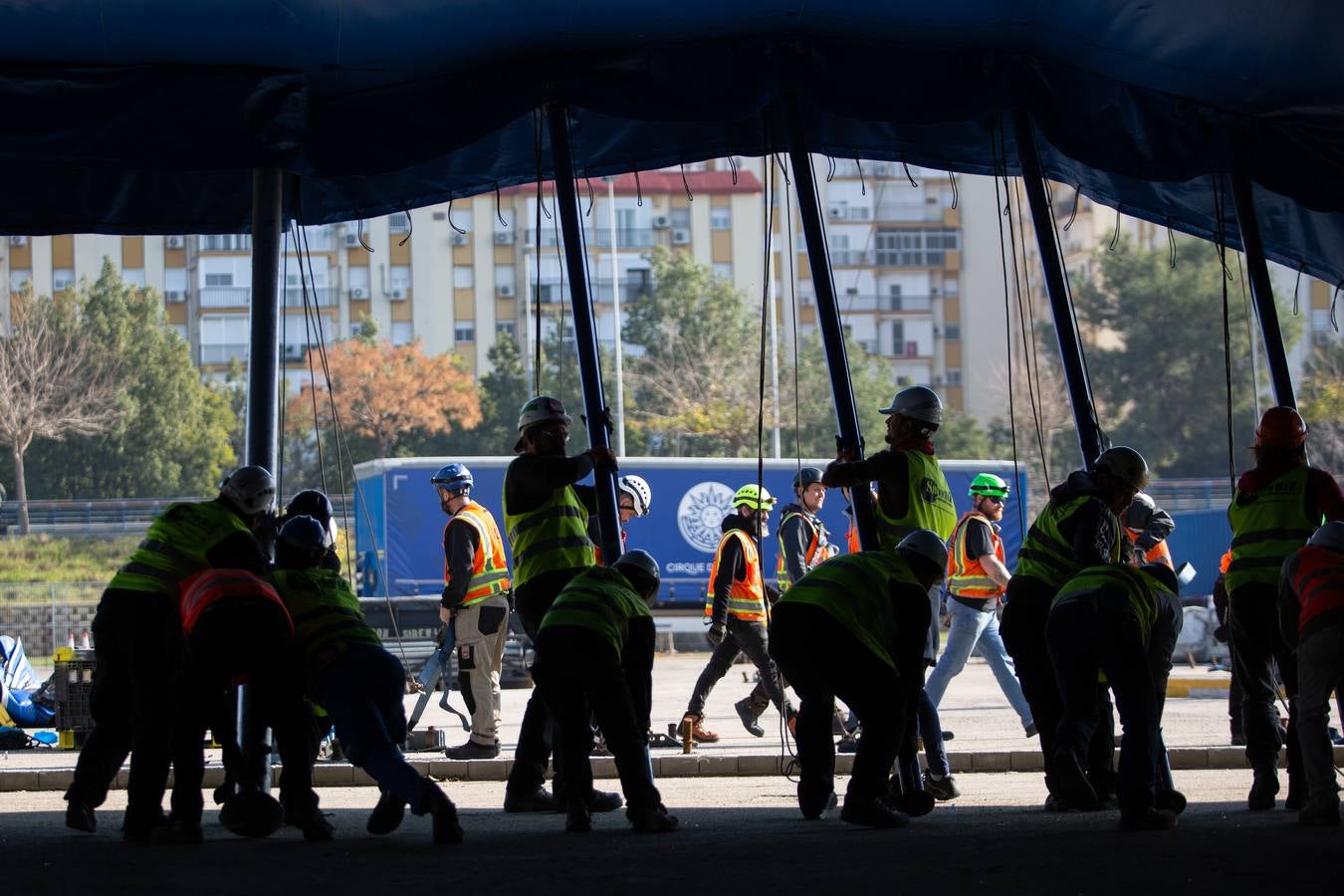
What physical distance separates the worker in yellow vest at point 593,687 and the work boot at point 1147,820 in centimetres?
208

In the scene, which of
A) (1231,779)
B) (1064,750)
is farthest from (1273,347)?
(1064,750)

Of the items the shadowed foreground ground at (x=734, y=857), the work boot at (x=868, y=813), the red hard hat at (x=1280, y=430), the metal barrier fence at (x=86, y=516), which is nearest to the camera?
the shadowed foreground ground at (x=734, y=857)

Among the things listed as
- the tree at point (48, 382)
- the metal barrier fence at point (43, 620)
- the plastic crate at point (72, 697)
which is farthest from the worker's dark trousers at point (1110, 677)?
the tree at point (48, 382)

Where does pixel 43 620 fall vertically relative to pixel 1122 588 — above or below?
below

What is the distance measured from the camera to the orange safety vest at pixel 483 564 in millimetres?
13289

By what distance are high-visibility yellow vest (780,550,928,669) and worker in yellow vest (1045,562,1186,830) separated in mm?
742

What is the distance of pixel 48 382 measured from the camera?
181ft

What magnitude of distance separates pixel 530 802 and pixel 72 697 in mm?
6294

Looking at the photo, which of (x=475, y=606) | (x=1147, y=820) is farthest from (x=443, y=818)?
(x=475, y=606)

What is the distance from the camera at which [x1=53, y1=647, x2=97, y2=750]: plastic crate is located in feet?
48.4

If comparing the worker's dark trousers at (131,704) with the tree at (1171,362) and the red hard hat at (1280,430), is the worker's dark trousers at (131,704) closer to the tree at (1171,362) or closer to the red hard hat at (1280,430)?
the red hard hat at (1280,430)

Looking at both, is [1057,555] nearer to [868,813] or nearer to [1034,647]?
[1034,647]

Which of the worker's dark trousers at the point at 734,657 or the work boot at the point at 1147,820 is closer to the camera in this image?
the work boot at the point at 1147,820

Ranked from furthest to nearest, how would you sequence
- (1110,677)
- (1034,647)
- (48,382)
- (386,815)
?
(48,382), (1034,647), (1110,677), (386,815)
